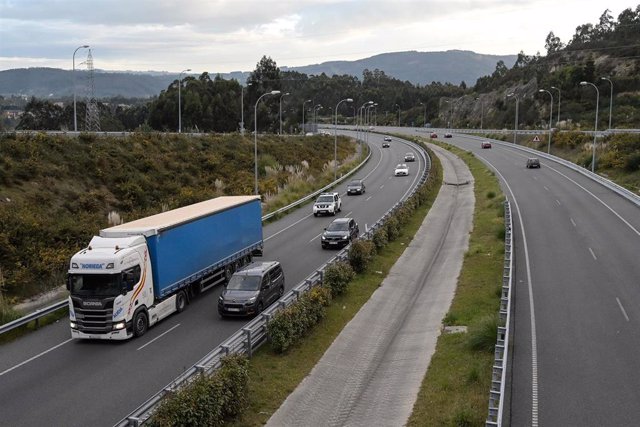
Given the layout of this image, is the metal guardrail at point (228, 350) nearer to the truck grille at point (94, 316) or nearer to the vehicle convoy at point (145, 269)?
the vehicle convoy at point (145, 269)

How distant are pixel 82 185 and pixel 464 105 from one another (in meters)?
151

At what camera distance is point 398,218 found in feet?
128

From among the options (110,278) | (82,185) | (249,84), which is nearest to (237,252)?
(110,278)

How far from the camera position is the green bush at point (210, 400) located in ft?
41.3

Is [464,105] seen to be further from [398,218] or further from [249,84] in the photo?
[398,218]

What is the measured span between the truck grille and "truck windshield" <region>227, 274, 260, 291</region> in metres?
4.76

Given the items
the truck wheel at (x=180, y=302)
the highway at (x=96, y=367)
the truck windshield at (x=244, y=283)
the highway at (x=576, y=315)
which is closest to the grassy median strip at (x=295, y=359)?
the highway at (x=96, y=367)

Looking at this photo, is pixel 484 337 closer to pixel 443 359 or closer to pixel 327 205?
pixel 443 359

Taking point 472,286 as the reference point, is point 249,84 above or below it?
above

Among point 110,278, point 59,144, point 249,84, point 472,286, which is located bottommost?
point 472,286

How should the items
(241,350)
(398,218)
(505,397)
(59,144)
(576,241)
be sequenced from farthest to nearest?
(59,144) → (398,218) → (576,241) → (241,350) → (505,397)

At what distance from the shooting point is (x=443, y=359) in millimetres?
18422

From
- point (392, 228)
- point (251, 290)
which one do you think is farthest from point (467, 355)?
point (392, 228)

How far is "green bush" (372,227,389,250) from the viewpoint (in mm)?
32781
